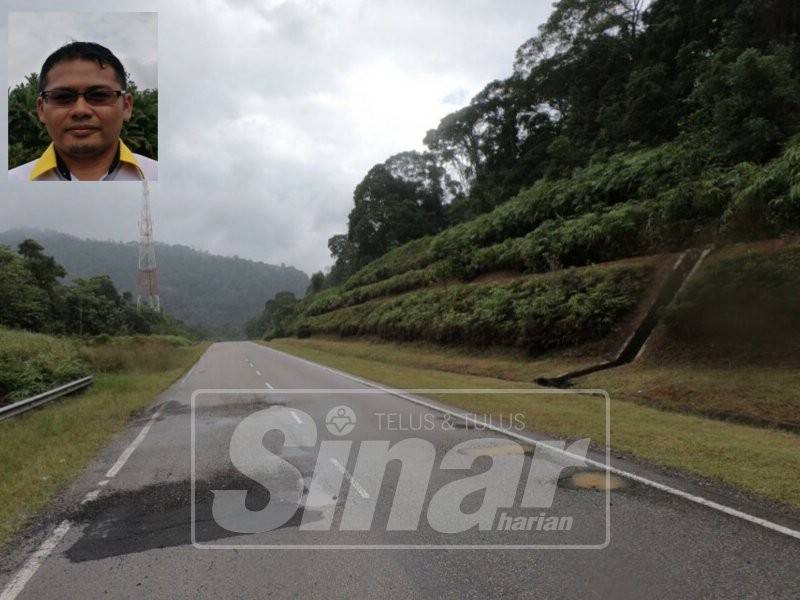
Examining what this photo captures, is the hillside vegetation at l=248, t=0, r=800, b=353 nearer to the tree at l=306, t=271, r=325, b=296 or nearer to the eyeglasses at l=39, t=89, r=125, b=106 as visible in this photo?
the eyeglasses at l=39, t=89, r=125, b=106

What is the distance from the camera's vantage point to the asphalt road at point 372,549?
4492 millimetres

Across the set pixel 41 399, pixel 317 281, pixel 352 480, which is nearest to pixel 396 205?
pixel 317 281

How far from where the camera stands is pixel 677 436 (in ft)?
31.0

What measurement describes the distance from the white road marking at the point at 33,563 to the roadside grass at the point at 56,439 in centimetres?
44

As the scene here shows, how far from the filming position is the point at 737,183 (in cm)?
1792

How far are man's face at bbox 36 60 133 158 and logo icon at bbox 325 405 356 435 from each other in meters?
5.92

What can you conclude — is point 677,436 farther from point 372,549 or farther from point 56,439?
point 56,439

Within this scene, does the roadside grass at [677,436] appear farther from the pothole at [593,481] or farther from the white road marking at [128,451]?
the white road marking at [128,451]

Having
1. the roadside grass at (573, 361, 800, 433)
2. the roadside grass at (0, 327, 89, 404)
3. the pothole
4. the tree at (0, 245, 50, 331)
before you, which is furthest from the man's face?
the tree at (0, 245, 50, 331)

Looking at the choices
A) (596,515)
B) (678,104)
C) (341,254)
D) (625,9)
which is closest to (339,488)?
(596,515)

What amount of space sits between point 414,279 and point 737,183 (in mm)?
26683

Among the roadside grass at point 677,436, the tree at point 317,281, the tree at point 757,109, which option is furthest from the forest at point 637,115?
the tree at point 317,281

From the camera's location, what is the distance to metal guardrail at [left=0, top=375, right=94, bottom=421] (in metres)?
12.4

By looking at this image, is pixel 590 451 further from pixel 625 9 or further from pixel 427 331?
pixel 625 9
